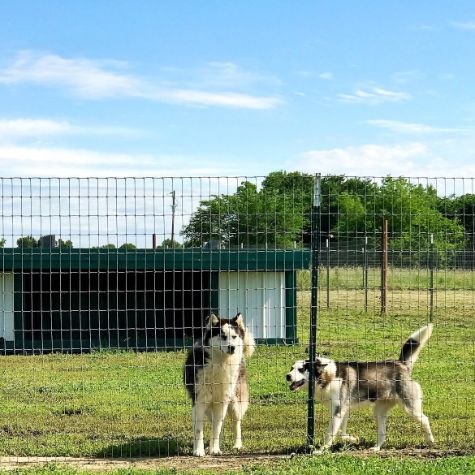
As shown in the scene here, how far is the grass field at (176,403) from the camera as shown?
9.22 metres

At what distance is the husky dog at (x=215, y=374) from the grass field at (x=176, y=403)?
0.31 meters

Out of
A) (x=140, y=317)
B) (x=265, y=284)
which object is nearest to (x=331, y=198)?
(x=265, y=284)

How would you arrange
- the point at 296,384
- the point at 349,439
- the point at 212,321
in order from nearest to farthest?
1. the point at 212,321
2. the point at 296,384
3. the point at 349,439

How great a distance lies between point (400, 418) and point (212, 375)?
9.41ft

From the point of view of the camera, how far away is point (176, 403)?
11648mm

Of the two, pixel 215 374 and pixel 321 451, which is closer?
pixel 321 451

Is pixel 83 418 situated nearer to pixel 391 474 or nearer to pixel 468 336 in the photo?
pixel 391 474

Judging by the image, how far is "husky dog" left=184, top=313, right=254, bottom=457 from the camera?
29.7ft

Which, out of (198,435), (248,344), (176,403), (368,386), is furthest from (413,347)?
(176,403)

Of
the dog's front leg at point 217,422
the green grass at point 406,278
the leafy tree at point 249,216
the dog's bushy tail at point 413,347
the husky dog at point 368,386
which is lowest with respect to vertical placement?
the dog's front leg at point 217,422

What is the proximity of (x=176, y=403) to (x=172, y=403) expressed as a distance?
2.1 inches

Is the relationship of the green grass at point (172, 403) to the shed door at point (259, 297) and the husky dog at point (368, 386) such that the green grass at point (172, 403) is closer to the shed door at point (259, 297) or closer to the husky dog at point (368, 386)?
the husky dog at point (368, 386)

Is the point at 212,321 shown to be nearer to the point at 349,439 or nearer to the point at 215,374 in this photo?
the point at 215,374

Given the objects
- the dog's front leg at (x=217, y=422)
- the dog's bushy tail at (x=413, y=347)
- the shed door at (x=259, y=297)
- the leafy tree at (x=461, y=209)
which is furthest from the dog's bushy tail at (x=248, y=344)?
the shed door at (x=259, y=297)
